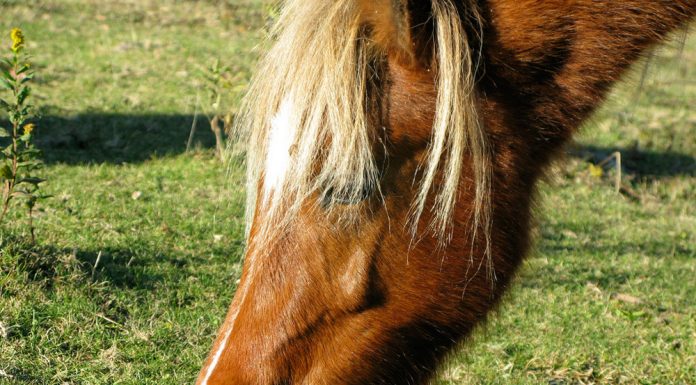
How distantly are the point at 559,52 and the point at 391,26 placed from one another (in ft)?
1.71

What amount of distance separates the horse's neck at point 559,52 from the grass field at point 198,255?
0.16 m

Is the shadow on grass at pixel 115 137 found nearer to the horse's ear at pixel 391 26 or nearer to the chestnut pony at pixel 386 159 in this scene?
the chestnut pony at pixel 386 159

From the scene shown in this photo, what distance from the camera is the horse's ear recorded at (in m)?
2.26

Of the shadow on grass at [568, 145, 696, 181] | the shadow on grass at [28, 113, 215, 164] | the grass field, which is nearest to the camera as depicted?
the grass field

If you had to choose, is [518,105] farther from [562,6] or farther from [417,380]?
[417,380]

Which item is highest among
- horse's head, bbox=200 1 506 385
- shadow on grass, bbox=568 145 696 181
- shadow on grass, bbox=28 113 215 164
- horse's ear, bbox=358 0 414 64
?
horse's ear, bbox=358 0 414 64

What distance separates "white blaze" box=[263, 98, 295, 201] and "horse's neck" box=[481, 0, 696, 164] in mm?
563

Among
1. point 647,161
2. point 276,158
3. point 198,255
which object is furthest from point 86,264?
point 647,161

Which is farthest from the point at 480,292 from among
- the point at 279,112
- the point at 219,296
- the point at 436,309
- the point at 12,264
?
the point at 12,264

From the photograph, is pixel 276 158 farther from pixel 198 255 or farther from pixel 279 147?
pixel 198 255

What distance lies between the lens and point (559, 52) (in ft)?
8.09

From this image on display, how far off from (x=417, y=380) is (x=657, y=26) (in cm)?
130

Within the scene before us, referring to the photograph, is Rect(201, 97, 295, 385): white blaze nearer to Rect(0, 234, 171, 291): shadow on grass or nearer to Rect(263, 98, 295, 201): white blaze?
Rect(263, 98, 295, 201): white blaze

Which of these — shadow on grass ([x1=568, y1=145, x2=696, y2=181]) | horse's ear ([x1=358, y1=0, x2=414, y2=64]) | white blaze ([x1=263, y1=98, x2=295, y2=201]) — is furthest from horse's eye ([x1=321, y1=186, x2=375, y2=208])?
shadow on grass ([x1=568, y1=145, x2=696, y2=181])
